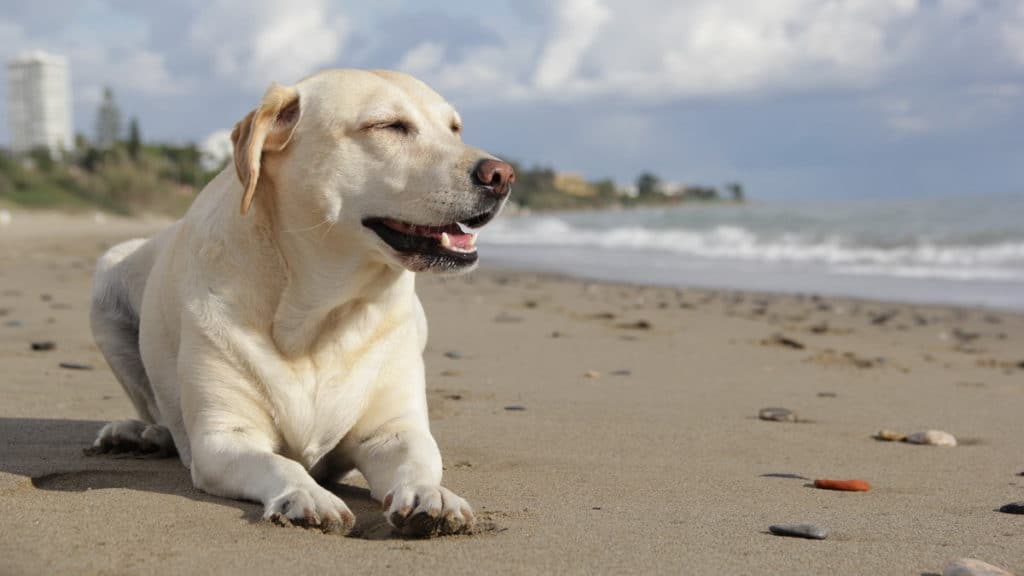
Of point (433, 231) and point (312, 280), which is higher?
point (433, 231)

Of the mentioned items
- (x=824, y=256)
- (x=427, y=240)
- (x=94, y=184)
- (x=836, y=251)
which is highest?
(x=94, y=184)

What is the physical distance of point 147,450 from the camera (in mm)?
4227

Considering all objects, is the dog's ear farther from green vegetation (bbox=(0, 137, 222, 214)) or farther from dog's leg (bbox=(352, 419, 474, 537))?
green vegetation (bbox=(0, 137, 222, 214))

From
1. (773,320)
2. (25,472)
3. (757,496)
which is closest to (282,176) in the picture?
(25,472)

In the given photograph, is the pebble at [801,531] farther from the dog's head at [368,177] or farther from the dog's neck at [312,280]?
the dog's neck at [312,280]

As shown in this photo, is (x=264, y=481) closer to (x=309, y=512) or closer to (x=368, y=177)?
(x=309, y=512)

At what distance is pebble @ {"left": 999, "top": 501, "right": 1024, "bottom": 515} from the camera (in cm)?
345

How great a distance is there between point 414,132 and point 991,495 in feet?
8.04

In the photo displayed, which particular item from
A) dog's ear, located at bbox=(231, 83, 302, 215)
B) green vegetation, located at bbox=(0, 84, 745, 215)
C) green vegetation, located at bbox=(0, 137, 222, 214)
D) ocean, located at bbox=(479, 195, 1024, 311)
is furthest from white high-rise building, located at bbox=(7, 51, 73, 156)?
dog's ear, located at bbox=(231, 83, 302, 215)

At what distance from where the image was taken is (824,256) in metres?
20.6

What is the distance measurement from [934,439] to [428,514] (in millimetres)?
2866

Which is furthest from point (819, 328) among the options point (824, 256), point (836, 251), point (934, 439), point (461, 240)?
point (836, 251)

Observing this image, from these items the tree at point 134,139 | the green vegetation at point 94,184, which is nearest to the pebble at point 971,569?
the green vegetation at point 94,184

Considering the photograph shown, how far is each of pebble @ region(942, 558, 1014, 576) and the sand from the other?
105 millimetres
